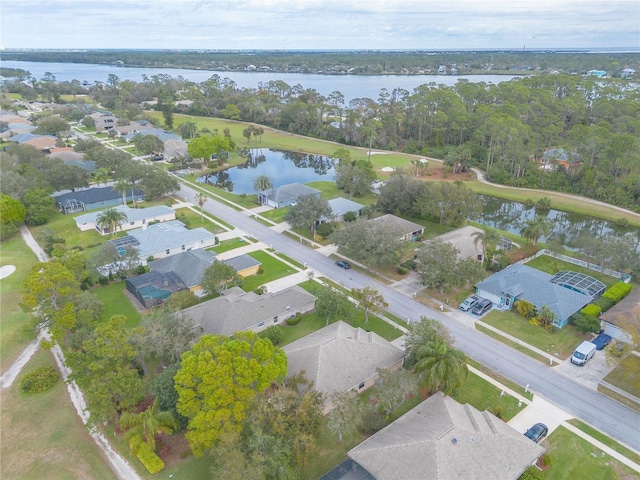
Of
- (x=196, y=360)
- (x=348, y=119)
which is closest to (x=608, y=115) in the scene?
(x=348, y=119)

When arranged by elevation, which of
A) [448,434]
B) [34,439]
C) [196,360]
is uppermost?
[196,360]

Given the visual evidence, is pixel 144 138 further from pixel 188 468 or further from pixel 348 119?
pixel 188 468

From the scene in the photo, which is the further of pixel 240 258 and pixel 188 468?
pixel 240 258

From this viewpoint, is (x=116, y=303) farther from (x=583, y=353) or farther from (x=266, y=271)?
(x=583, y=353)

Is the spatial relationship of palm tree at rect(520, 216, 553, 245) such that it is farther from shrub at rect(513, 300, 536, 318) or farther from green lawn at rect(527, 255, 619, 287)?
shrub at rect(513, 300, 536, 318)

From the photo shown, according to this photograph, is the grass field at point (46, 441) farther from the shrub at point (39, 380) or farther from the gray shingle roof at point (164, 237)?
the gray shingle roof at point (164, 237)

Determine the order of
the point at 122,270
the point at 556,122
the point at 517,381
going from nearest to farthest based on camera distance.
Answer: the point at 517,381, the point at 122,270, the point at 556,122

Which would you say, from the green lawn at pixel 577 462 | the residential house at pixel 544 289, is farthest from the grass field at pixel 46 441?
the residential house at pixel 544 289

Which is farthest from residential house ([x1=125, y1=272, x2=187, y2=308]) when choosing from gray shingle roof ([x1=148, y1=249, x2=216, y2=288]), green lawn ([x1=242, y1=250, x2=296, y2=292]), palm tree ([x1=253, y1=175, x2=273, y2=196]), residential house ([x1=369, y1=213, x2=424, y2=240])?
palm tree ([x1=253, y1=175, x2=273, y2=196])
